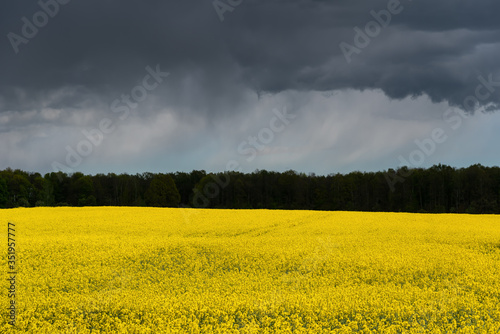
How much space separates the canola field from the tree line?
192ft

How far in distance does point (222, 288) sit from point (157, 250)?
870 cm

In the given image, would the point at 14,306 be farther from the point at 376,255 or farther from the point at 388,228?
the point at 388,228

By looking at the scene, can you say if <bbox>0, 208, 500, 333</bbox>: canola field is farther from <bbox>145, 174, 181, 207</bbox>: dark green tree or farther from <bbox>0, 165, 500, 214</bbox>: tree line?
<bbox>0, 165, 500, 214</bbox>: tree line

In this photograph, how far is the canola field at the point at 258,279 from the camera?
14.2 m

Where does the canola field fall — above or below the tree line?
below

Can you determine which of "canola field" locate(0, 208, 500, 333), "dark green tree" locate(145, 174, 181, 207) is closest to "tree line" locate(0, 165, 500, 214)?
"dark green tree" locate(145, 174, 181, 207)

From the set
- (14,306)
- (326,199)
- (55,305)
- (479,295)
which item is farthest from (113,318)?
(326,199)

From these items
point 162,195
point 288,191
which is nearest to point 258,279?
point 162,195

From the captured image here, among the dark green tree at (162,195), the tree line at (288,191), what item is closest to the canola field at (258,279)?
the dark green tree at (162,195)

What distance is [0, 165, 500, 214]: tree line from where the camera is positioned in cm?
9350

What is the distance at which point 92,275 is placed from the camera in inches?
828

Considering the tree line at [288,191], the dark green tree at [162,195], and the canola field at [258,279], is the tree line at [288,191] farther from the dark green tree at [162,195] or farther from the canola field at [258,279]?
the canola field at [258,279]

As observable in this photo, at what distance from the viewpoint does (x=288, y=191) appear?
10862cm

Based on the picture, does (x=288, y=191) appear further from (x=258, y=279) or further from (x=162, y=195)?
(x=258, y=279)
